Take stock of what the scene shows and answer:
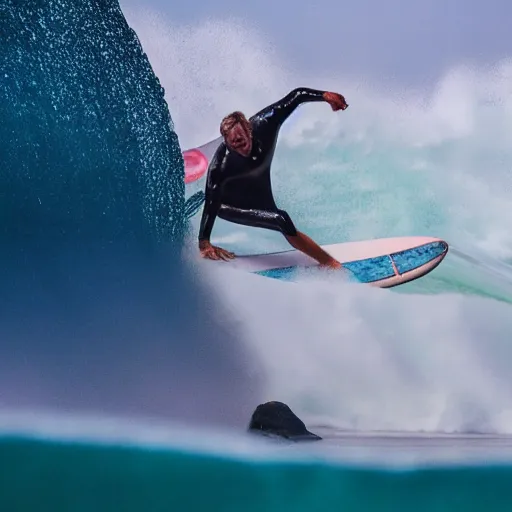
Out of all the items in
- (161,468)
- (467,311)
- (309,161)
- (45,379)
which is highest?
(309,161)

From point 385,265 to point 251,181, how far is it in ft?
2.02

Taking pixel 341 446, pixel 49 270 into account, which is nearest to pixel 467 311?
pixel 341 446

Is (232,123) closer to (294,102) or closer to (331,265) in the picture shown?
(294,102)

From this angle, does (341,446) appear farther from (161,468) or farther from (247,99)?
(247,99)

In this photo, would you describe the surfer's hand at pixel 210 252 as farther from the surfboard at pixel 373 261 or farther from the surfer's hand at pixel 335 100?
the surfer's hand at pixel 335 100

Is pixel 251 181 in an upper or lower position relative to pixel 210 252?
upper

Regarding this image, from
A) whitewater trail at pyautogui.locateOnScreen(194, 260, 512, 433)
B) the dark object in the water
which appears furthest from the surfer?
the dark object in the water

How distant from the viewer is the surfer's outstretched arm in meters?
2.76

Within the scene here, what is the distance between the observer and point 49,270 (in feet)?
9.04

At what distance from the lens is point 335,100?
2754 millimetres

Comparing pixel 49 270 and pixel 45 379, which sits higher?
pixel 49 270

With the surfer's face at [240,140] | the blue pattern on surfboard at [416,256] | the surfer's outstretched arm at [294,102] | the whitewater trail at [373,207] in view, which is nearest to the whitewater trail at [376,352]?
the whitewater trail at [373,207]

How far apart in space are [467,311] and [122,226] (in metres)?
1.39

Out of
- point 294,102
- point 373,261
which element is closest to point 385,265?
point 373,261
